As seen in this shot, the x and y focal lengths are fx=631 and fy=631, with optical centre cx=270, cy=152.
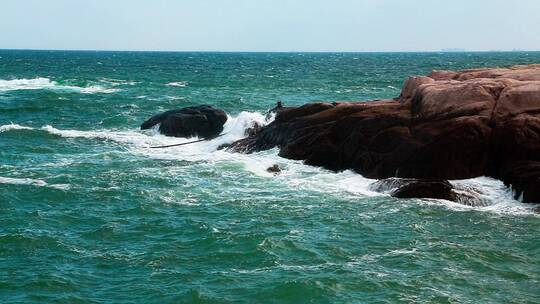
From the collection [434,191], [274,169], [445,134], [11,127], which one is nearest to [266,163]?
[274,169]

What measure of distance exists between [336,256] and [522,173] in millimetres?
9666

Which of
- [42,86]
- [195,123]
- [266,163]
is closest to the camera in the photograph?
[266,163]

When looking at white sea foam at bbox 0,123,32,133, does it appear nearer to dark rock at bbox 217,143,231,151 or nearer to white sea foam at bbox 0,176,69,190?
dark rock at bbox 217,143,231,151

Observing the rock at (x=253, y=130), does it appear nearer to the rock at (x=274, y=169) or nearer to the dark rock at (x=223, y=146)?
the dark rock at (x=223, y=146)

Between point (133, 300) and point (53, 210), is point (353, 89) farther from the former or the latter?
point (133, 300)

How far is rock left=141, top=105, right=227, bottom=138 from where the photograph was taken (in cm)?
3938

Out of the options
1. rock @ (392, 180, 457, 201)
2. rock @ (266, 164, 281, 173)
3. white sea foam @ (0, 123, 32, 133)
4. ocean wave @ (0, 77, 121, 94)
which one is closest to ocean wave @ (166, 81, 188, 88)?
ocean wave @ (0, 77, 121, 94)

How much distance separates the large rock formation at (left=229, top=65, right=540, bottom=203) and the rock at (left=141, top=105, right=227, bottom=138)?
392 inches

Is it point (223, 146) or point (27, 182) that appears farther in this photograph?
point (223, 146)

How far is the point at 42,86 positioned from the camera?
79.9 metres

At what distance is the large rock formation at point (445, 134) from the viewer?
24.7m

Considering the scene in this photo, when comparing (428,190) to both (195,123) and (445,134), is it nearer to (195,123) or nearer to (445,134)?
(445,134)

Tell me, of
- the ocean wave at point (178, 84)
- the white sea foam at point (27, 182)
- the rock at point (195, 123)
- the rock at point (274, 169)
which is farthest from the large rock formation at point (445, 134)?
the ocean wave at point (178, 84)

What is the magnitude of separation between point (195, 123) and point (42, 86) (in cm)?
4744
